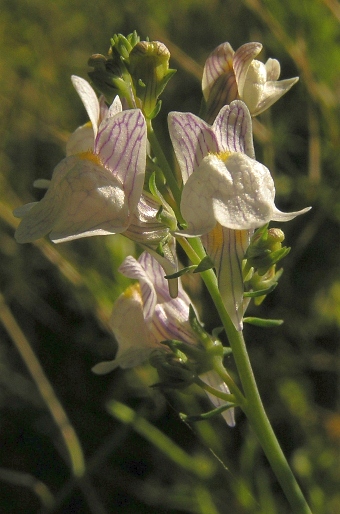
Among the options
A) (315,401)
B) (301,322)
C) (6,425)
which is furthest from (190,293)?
(6,425)

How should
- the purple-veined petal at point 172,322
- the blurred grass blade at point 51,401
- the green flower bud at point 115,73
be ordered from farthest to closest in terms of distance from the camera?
1. the blurred grass blade at point 51,401
2. the purple-veined petal at point 172,322
3. the green flower bud at point 115,73

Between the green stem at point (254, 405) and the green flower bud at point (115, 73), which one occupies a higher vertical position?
the green flower bud at point (115, 73)

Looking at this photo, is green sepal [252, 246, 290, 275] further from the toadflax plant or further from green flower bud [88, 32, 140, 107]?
green flower bud [88, 32, 140, 107]

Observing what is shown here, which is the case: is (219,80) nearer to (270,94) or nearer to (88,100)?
(270,94)

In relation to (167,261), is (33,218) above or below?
above

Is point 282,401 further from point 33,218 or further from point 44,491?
point 33,218

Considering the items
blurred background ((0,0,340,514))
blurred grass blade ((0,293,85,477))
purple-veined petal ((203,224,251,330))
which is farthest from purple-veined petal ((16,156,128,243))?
blurred grass blade ((0,293,85,477))

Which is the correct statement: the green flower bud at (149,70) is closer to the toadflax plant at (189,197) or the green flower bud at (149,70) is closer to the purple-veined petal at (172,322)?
the toadflax plant at (189,197)

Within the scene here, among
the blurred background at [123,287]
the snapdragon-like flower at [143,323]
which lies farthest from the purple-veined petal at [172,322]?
the blurred background at [123,287]
